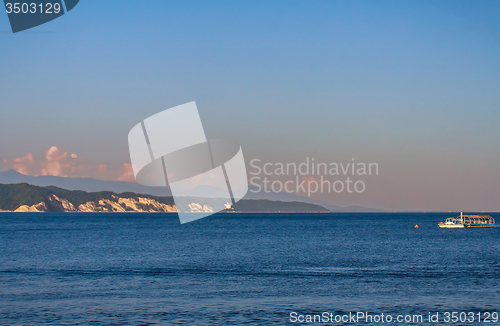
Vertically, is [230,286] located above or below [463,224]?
above

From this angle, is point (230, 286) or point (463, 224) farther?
point (463, 224)

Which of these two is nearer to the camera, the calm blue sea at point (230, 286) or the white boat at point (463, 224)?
the calm blue sea at point (230, 286)

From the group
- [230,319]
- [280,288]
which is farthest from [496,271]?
[230,319]

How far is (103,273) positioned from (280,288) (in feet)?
63.2

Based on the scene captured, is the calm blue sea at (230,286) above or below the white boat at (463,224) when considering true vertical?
above

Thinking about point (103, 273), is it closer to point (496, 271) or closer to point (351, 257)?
point (351, 257)

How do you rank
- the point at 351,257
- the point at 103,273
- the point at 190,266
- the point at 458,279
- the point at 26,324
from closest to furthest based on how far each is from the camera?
the point at 26,324
the point at 458,279
the point at 103,273
the point at 190,266
the point at 351,257

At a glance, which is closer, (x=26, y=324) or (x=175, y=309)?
(x=26, y=324)

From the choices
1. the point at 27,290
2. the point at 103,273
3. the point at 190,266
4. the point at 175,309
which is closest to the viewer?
the point at 175,309

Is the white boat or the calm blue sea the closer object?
the calm blue sea

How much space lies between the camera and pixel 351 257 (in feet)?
227

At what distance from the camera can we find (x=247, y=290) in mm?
40875

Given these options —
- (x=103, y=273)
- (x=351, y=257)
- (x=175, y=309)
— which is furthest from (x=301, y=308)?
(x=351, y=257)

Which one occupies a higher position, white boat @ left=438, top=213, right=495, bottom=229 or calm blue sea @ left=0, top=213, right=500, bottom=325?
calm blue sea @ left=0, top=213, right=500, bottom=325
